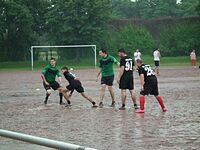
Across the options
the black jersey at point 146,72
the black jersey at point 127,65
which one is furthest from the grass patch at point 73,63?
the black jersey at point 146,72

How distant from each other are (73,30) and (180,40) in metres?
12.6

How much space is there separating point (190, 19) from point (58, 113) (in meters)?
52.5

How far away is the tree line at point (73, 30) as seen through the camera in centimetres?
5766

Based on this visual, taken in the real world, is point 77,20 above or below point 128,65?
above

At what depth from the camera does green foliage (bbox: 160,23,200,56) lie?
61.7m

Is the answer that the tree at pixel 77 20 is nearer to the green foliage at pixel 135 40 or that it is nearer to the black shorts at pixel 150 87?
the green foliage at pixel 135 40

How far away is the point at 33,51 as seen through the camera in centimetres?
5678

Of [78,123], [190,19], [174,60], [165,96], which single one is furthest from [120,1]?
[78,123]

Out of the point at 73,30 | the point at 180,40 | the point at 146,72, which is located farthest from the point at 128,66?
the point at 180,40

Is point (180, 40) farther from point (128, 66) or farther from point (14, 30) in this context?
point (128, 66)

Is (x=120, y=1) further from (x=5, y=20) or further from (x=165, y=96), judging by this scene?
(x=165, y=96)

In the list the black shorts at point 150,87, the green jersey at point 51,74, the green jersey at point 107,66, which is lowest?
the black shorts at point 150,87

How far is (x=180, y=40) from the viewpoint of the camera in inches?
2443

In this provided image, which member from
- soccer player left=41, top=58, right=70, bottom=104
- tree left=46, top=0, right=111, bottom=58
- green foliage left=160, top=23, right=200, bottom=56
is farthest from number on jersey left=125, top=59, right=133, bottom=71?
green foliage left=160, top=23, right=200, bottom=56
